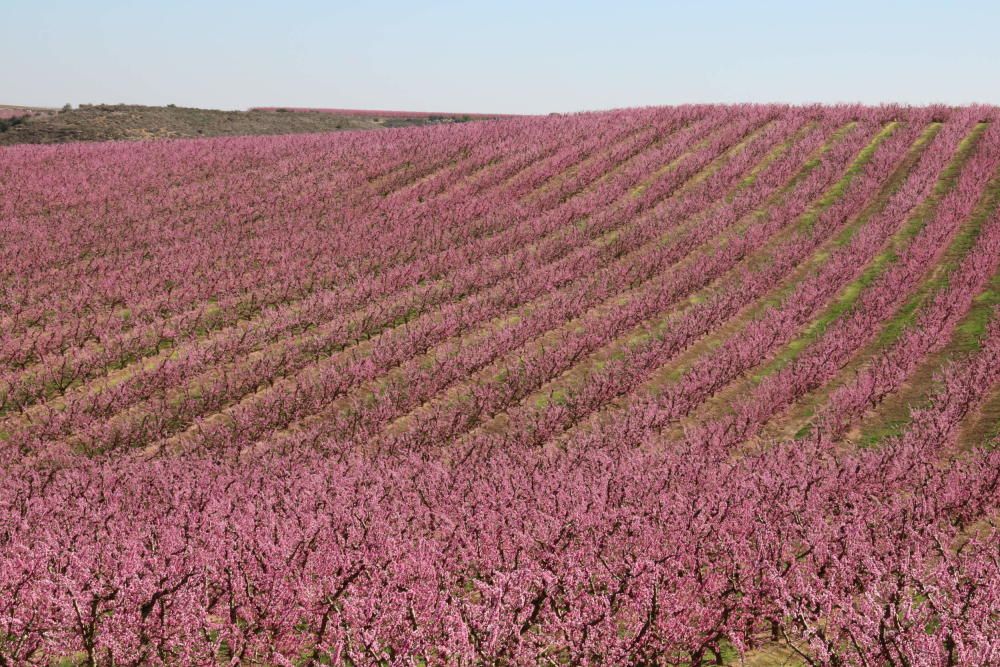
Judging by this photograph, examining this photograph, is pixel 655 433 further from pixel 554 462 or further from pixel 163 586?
pixel 163 586

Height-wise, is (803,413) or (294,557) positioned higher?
(294,557)

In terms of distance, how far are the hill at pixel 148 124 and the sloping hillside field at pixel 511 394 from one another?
608 inches

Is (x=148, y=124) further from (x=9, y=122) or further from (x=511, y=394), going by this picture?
(x=511, y=394)

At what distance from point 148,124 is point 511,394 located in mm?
37035

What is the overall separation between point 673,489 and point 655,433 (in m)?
3.85

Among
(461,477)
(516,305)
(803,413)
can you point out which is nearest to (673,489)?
(461,477)

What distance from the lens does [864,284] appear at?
48.0 ft

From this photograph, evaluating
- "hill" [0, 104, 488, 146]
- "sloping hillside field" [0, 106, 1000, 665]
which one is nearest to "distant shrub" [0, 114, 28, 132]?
"hill" [0, 104, 488, 146]

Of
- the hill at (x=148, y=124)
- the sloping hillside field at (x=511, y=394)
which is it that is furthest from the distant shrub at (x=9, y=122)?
the sloping hillside field at (x=511, y=394)

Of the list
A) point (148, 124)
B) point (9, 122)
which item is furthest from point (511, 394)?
point (9, 122)

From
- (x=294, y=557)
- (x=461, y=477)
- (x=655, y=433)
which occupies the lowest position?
(x=655, y=433)

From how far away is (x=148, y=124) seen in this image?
4091cm

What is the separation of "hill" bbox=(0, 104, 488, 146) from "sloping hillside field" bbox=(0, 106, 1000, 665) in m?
15.4

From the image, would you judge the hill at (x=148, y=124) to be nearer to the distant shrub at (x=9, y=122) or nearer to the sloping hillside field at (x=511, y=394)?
the distant shrub at (x=9, y=122)
